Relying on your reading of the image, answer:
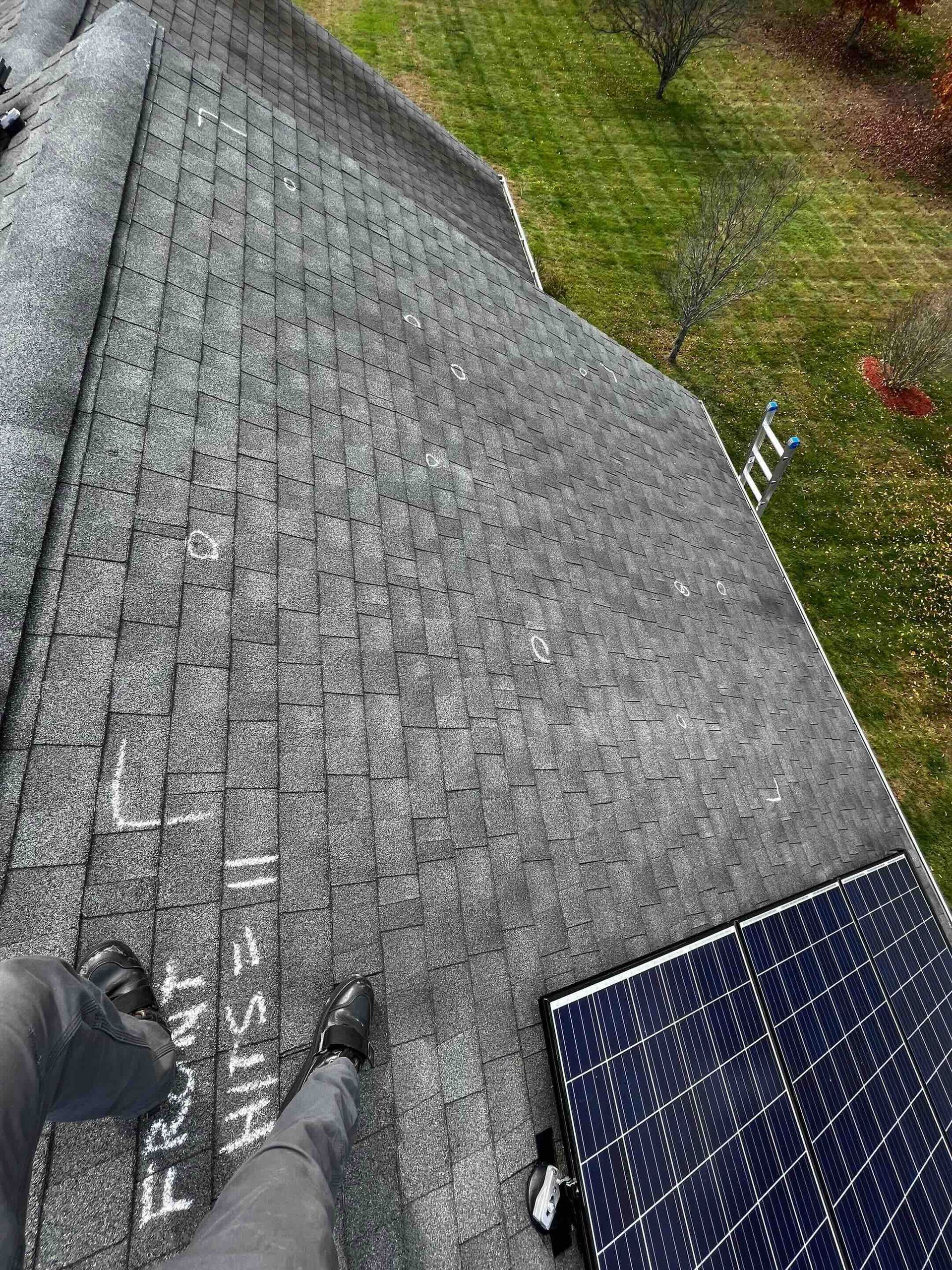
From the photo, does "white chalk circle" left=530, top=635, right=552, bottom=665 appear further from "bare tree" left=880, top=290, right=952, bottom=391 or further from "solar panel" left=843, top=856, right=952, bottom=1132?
"bare tree" left=880, top=290, right=952, bottom=391

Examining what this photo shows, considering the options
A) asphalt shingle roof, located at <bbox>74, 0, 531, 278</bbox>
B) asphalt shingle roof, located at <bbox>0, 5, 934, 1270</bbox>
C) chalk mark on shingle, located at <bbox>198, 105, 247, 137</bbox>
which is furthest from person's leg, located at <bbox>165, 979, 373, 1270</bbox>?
asphalt shingle roof, located at <bbox>74, 0, 531, 278</bbox>

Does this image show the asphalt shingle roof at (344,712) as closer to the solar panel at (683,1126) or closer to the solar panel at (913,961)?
the solar panel at (683,1126)

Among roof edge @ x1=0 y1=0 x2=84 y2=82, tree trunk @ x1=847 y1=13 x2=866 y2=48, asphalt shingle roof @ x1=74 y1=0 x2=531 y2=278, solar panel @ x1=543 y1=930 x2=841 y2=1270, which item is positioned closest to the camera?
solar panel @ x1=543 y1=930 x2=841 y2=1270

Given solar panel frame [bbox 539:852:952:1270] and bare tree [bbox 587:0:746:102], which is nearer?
solar panel frame [bbox 539:852:952:1270]

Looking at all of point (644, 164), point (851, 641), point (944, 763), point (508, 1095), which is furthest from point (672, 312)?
point (508, 1095)

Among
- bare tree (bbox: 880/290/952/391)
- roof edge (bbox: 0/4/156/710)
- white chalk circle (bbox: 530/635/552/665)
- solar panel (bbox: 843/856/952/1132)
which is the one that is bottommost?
solar panel (bbox: 843/856/952/1132)

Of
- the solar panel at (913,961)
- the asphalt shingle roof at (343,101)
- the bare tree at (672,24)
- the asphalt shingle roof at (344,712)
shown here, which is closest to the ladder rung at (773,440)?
the asphalt shingle roof at (344,712)
